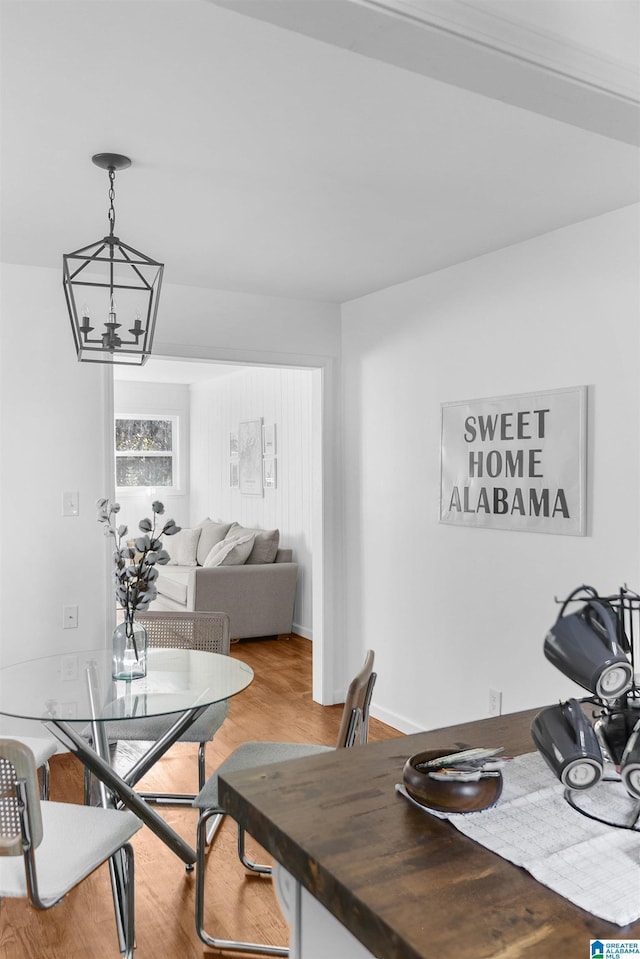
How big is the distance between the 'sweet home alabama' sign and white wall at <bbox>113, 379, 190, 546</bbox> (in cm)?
611

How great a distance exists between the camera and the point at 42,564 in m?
3.94

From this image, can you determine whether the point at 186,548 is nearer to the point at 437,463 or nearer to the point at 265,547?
the point at 265,547

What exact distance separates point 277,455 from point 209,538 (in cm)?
118

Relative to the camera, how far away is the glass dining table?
2.39m

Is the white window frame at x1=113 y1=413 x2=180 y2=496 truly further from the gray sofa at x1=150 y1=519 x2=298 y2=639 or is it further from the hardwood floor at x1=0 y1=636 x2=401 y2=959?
the hardwood floor at x1=0 y1=636 x2=401 y2=959

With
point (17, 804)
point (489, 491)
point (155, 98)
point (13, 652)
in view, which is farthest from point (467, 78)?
point (13, 652)

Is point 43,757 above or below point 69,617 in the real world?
below

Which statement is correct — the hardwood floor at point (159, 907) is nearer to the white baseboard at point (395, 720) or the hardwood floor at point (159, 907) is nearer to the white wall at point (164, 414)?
the white baseboard at point (395, 720)

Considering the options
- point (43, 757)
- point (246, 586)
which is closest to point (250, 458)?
point (246, 586)

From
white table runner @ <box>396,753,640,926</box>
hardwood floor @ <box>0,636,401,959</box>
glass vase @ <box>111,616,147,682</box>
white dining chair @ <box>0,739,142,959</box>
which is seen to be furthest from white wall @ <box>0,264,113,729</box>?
white table runner @ <box>396,753,640,926</box>

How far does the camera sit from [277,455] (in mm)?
7285

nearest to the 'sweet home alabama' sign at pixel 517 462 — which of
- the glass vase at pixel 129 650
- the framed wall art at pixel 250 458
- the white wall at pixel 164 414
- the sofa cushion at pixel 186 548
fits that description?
the glass vase at pixel 129 650

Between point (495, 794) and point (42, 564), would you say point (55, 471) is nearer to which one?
point (42, 564)

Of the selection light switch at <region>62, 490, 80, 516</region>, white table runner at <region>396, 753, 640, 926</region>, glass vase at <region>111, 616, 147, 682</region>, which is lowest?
glass vase at <region>111, 616, 147, 682</region>
